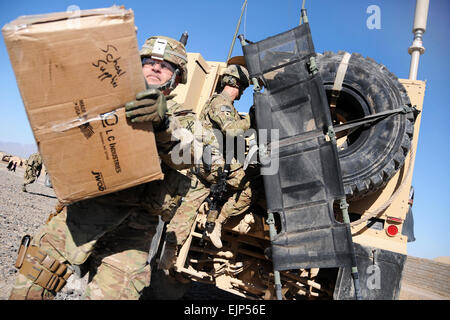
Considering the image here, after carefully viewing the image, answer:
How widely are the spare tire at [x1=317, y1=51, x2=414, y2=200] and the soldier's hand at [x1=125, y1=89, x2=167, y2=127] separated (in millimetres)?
1694

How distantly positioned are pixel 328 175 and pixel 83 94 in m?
1.66

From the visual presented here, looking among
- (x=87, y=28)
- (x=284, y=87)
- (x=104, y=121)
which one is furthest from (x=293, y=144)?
(x=87, y=28)

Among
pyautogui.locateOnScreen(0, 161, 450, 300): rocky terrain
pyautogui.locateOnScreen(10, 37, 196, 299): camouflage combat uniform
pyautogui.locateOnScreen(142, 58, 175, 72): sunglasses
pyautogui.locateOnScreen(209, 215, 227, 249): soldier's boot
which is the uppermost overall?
pyautogui.locateOnScreen(142, 58, 175, 72): sunglasses

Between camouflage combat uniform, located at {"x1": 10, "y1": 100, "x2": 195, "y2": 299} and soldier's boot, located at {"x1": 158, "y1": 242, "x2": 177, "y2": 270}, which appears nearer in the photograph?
camouflage combat uniform, located at {"x1": 10, "y1": 100, "x2": 195, "y2": 299}

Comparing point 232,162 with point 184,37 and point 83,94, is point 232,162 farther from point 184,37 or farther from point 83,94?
point 83,94

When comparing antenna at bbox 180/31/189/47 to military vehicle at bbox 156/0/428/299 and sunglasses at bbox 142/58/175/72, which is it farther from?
sunglasses at bbox 142/58/175/72

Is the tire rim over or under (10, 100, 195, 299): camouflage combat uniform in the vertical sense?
over

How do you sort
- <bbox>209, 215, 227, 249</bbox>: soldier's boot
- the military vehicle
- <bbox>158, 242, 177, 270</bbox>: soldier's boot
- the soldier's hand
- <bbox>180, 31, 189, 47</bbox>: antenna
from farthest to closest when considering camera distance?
<bbox>158, 242, 177, 270</bbox>: soldier's boot
<bbox>209, 215, 227, 249</bbox>: soldier's boot
<bbox>180, 31, 189, 47</bbox>: antenna
the military vehicle
the soldier's hand

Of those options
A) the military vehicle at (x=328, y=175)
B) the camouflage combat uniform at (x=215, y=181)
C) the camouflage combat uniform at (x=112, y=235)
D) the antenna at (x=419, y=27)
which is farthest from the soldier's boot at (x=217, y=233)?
the antenna at (x=419, y=27)

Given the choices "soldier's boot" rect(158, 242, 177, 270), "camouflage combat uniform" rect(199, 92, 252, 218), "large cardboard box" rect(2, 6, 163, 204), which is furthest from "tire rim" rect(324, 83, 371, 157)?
"large cardboard box" rect(2, 6, 163, 204)

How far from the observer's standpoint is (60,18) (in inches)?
53.7

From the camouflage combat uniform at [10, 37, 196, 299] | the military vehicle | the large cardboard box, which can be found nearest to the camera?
the large cardboard box

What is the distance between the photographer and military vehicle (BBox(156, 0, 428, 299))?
2342 millimetres
